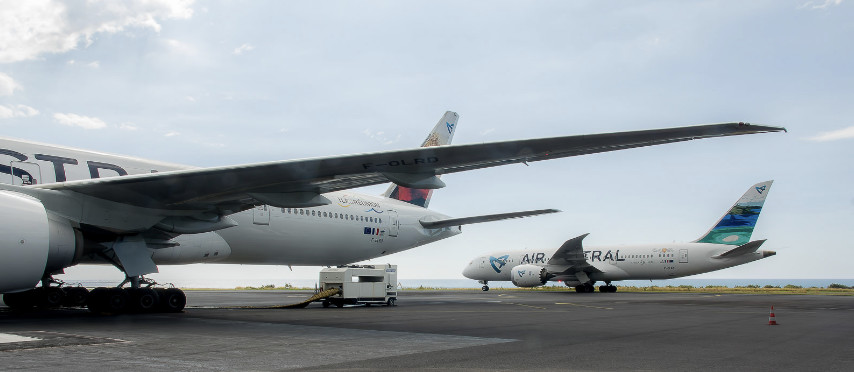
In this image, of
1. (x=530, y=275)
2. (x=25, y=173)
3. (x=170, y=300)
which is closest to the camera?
(x=25, y=173)

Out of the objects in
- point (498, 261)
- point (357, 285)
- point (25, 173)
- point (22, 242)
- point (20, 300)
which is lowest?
point (20, 300)

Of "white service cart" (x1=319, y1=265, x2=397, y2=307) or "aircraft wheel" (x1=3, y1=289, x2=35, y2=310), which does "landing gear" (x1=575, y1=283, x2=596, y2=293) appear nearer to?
"white service cart" (x1=319, y1=265, x2=397, y2=307)

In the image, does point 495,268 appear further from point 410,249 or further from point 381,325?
point 381,325

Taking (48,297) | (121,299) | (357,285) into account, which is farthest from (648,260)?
(121,299)

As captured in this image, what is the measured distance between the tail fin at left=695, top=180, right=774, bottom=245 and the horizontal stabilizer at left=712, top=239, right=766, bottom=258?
→ 1.54m

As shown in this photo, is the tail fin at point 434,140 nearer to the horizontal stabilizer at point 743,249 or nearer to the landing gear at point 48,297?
the landing gear at point 48,297

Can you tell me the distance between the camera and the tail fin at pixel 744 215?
41.6m

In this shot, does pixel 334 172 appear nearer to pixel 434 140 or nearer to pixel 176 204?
pixel 176 204

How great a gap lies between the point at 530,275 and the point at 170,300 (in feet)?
95.9

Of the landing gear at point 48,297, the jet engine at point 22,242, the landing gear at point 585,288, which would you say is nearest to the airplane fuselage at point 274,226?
the jet engine at point 22,242

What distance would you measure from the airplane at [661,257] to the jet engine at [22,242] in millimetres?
32868

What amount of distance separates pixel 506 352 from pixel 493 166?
415 cm

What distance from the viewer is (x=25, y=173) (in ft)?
44.1

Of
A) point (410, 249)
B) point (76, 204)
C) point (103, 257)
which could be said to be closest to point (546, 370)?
point (76, 204)
